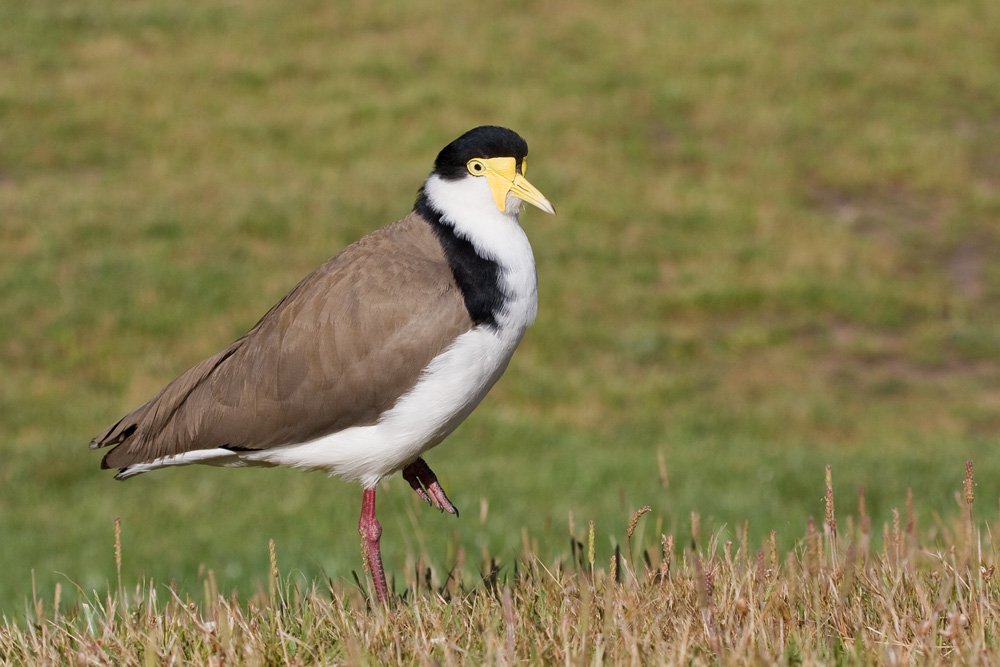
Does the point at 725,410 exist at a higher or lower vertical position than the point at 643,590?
lower

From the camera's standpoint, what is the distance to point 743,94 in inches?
864

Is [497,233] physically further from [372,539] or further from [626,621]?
[626,621]

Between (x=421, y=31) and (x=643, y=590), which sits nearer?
(x=643, y=590)

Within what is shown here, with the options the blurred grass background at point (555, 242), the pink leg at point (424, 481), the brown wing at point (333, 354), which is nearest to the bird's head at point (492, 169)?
the brown wing at point (333, 354)

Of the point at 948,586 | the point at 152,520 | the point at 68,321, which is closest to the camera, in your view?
the point at 948,586

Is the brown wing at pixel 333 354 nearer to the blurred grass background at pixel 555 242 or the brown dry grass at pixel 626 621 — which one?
the brown dry grass at pixel 626 621

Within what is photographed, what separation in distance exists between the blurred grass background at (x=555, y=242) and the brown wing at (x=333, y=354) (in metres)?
1.20

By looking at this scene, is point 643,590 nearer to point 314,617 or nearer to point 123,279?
point 314,617

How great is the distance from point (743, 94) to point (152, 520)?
1438 centimetres

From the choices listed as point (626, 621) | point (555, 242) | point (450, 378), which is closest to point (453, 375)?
point (450, 378)

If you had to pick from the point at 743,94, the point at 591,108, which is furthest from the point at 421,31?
the point at 743,94

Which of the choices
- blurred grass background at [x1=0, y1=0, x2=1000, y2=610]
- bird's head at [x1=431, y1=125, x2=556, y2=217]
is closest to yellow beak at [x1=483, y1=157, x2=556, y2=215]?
bird's head at [x1=431, y1=125, x2=556, y2=217]

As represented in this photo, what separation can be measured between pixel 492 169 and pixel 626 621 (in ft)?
6.64

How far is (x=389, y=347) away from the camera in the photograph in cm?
513
